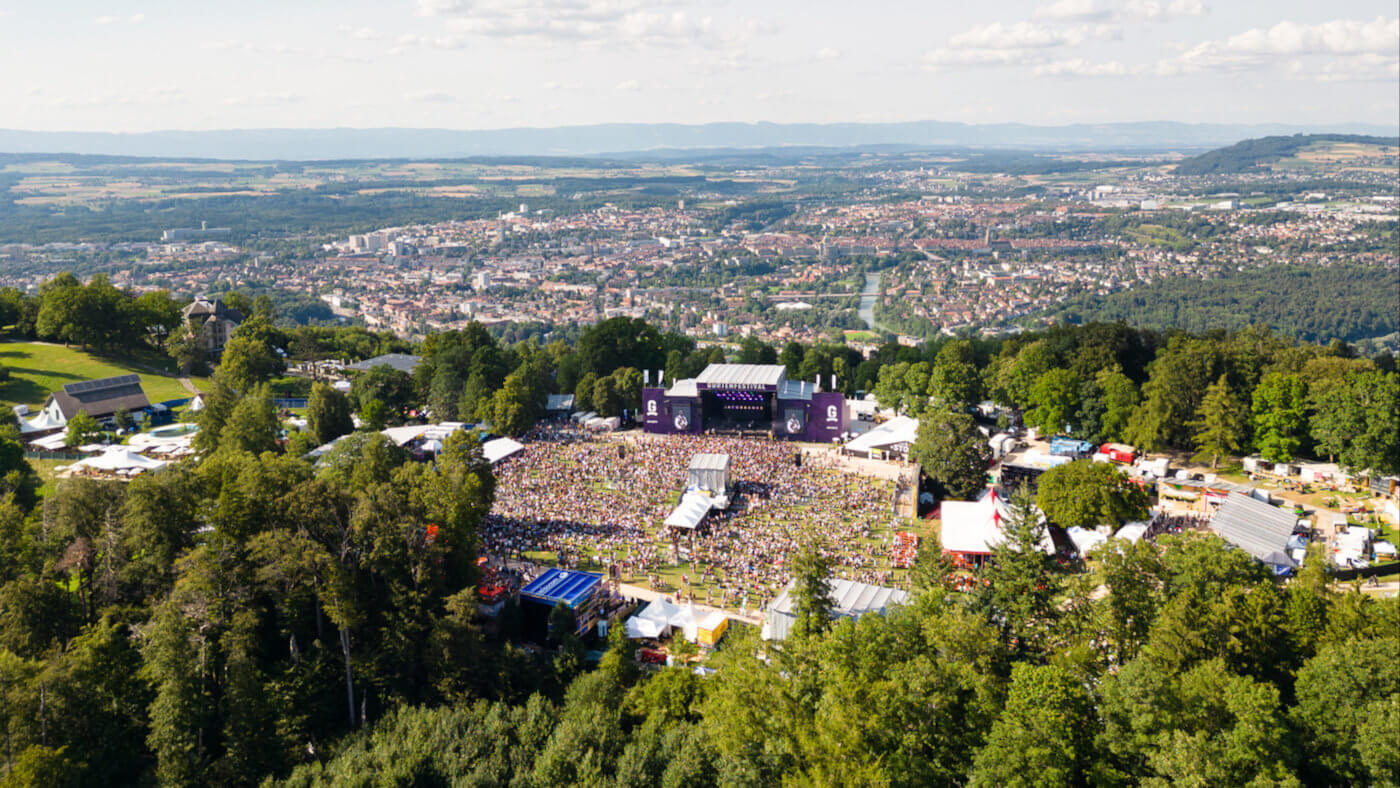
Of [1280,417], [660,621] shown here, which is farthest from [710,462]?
[1280,417]

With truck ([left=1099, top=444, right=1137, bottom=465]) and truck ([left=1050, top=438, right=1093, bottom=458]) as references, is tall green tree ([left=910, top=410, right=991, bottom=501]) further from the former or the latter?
truck ([left=1099, top=444, right=1137, bottom=465])

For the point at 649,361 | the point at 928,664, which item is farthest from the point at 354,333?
the point at 928,664

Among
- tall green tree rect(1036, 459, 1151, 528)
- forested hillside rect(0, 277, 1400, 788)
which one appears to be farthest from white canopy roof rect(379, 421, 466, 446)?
tall green tree rect(1036, 459, 1151, 528)

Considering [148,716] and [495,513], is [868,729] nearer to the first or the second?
[148,716]

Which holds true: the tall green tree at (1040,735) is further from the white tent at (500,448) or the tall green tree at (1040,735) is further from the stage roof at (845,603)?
the white tent at (500,448)

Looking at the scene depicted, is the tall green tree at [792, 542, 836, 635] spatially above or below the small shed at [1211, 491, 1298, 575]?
above
